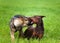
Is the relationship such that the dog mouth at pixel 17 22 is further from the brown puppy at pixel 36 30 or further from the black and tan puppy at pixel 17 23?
the brown puppy at pixel 36 30

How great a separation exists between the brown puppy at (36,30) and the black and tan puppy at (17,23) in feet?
0.18

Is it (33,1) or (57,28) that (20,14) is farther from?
(57,28)

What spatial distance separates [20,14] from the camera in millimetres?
2242

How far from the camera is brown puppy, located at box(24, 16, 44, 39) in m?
2.21

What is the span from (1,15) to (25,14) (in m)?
0.21

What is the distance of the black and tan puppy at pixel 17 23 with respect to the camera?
2.16 meters

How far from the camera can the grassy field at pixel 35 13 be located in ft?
7.28

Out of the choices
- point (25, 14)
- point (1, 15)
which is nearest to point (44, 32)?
point (25, 14)

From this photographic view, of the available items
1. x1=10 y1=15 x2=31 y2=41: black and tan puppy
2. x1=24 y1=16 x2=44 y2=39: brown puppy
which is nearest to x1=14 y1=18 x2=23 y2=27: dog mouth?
x1=10 y1=15 x2=31 y2=41: black and tan puppy

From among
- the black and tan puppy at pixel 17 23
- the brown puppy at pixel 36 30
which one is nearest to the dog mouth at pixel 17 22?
the black and tan puppy at pixel 17 23

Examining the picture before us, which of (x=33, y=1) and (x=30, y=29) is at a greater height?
(x=33, y=1)

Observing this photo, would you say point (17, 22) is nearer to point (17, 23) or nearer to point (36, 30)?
point (17, 23)

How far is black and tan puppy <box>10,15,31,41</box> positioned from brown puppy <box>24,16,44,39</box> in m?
0.05

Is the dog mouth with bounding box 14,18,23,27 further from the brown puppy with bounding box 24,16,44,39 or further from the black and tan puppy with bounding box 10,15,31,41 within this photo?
the brown puppy with bounding box 24,16,44,39
